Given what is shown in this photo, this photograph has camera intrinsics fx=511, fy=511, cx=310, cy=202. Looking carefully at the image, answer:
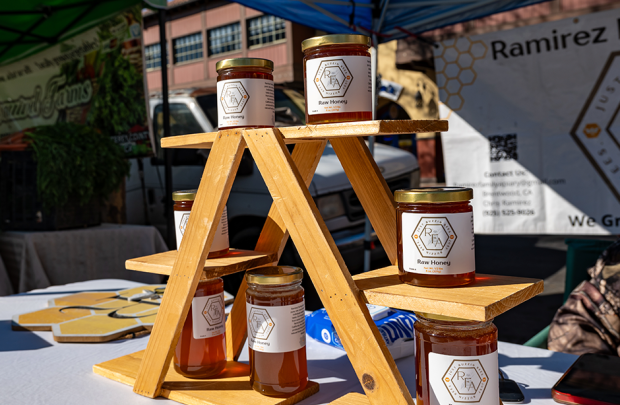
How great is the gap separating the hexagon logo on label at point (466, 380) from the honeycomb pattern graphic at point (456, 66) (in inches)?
106

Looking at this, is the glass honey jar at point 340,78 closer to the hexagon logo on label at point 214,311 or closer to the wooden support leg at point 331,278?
the wooden support leg at point 331,278

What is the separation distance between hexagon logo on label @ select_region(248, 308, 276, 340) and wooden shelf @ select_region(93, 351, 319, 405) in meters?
0.13

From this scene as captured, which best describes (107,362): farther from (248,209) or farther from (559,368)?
(248,209)

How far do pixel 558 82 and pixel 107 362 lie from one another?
2.63 metres

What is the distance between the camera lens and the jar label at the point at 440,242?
0.72m

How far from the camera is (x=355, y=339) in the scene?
0.79 meters

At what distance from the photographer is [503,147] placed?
3045 mm

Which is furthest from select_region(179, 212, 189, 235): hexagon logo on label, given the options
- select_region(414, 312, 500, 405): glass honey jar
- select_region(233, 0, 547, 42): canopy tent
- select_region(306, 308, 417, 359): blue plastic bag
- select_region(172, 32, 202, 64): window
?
select_region(172, 32, 202, 64): window

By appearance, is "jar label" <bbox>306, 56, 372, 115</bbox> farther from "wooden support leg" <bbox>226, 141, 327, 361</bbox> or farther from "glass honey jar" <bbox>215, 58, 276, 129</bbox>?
"wooden support leg" <bbox>226, 141, 327, 361</bbox>

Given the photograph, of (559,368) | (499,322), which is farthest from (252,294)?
(499,322)

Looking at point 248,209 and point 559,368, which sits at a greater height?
point 248,209

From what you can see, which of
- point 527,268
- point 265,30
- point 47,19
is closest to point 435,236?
point 47,19

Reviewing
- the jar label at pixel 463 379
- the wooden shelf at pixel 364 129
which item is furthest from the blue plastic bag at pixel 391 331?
the wooden shelf at pixel 364 129

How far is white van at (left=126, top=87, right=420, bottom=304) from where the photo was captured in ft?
11.8
